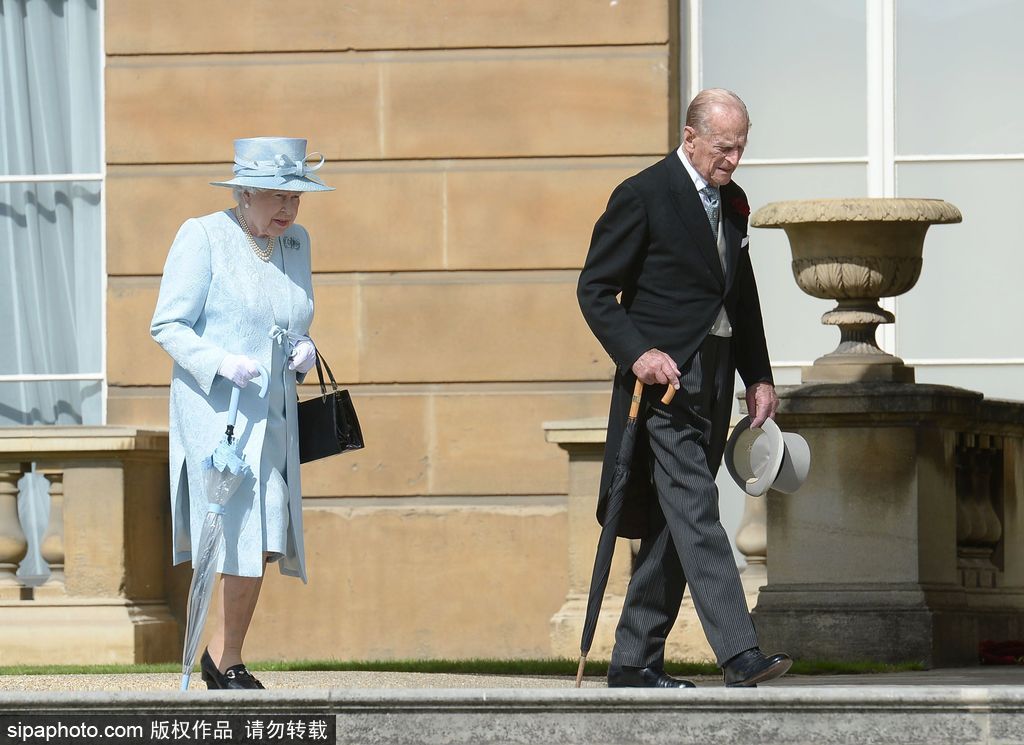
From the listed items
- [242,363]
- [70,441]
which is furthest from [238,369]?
[70,441]

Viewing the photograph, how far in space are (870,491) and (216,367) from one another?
3.69 meters

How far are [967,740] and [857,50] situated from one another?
22.7 feet

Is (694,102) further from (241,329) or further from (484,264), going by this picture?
(484,264)

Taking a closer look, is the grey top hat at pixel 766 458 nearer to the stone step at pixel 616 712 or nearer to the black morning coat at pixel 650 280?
the black morning coat at pixel 650 280

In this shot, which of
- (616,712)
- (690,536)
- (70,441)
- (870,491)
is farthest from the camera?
(70,441)

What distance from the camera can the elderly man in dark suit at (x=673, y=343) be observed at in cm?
594

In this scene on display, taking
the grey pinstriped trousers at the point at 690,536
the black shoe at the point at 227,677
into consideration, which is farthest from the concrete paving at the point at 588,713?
the black shoe at the point at 227,677

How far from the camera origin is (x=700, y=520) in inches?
233

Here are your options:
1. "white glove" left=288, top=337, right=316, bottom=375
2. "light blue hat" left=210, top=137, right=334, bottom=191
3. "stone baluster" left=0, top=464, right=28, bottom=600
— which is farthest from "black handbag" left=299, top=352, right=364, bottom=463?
"stone baluster" left=0, top=464, right=28, bottom=600

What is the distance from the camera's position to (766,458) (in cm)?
629

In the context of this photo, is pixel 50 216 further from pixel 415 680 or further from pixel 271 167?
pixel 271 167

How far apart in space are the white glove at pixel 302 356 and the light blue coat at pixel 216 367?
0.04 metres

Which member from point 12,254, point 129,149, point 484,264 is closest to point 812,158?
point 484,264

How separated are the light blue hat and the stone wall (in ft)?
14.8
